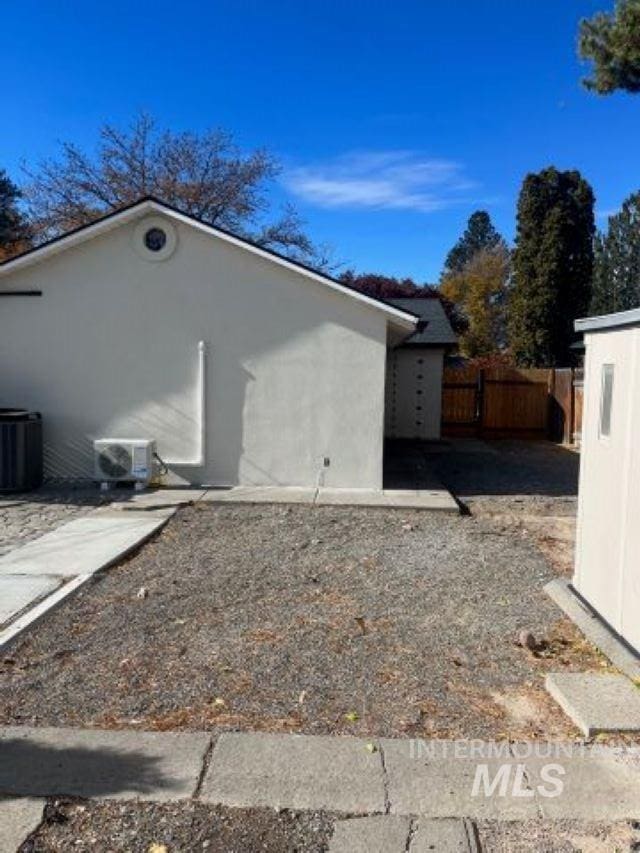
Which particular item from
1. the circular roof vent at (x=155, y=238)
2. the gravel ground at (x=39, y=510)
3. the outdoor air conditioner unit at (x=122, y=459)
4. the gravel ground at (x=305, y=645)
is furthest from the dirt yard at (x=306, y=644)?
the circular roof vent at (x=155, y=238)

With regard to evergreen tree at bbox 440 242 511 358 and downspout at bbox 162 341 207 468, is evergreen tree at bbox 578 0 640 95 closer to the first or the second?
downspout at bbox 162 341 207 468

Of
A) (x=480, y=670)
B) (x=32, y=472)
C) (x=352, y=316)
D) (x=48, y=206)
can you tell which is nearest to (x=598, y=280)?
(x=48, y=206)

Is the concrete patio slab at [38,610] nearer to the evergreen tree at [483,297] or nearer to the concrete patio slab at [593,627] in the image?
the concrete patio slab at [593,627]

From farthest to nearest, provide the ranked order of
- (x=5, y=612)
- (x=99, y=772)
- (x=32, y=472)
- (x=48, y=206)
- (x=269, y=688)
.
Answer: (x=48, y=206) < (x=32, y=472) < (x=5, y=612) < (x=269, y=688) < (x=99, y=772)

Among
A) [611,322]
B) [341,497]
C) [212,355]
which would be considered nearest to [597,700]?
[611,322]

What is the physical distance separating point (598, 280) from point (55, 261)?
1285 inches

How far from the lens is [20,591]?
559cm

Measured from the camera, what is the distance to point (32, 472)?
10031 millimetres

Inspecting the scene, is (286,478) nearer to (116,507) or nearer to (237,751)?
(116,507)

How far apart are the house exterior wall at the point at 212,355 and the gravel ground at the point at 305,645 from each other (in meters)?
3.08

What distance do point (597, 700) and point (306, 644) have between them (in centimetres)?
179

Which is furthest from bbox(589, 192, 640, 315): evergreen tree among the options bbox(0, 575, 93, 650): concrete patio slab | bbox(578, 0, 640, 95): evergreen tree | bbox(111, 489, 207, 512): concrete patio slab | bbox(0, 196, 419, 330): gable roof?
bbox(0, 575, 93, 650): concrete patio slab

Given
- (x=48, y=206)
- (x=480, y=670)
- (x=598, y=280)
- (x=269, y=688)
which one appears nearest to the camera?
(x=269, y=688)

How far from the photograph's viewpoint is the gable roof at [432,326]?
18.2 metres
